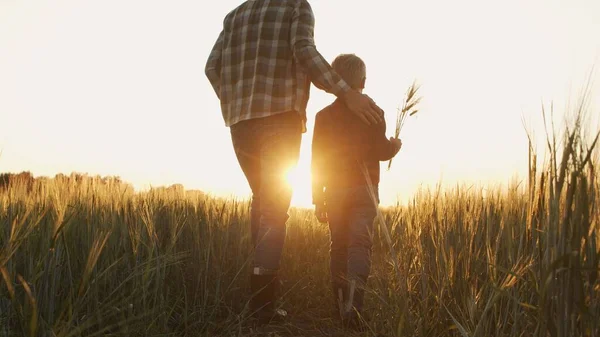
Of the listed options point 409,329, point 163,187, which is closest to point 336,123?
point 409,329

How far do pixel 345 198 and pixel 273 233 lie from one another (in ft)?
1.75

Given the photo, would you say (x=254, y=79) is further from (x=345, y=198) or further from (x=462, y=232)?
(x=462, y=232)

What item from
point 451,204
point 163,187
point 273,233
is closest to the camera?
point 451,204

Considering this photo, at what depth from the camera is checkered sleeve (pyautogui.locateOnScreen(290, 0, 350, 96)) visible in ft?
9.24

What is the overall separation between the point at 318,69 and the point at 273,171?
635 millimetres

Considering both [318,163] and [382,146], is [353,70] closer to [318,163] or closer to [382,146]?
[382,146]

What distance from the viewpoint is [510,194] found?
245cm

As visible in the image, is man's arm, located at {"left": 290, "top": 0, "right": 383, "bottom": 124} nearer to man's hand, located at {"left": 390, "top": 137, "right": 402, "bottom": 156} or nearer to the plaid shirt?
the plaid shirt

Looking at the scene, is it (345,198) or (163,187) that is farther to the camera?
(163,187)

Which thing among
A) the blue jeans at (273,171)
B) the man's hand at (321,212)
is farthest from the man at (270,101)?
the man's hand at (321,212)

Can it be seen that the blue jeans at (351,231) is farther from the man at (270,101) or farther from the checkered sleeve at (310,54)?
the checkered sleeve at (310,54)

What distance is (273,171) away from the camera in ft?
9.38

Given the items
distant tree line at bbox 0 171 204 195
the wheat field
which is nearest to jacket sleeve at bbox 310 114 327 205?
the wheat field

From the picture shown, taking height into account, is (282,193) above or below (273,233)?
above
